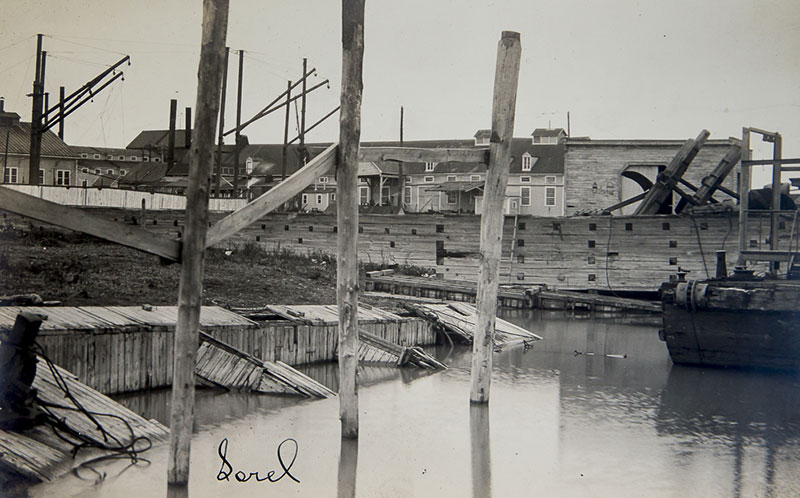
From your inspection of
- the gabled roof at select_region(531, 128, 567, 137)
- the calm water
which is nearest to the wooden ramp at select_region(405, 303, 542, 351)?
the calm water

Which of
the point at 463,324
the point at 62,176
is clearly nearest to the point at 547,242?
the point at 463,324

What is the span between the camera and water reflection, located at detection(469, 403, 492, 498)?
826 cm

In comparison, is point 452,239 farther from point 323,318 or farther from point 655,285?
point 323,318

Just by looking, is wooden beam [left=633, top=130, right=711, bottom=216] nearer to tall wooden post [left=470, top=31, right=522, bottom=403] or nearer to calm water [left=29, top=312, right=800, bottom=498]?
calm water [left=29, top=312, right=800, bottom=498]

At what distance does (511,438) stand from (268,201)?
4.83m

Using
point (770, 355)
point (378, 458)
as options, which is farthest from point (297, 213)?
point (378, 458)

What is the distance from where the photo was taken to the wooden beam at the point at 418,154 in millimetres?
9644

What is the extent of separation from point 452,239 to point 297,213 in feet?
27.1

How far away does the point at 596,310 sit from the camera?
99.8 ft

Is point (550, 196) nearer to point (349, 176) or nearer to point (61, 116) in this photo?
point (61, 116)

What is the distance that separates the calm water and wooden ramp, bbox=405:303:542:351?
3.49 meters

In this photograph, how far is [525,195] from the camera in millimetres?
61719

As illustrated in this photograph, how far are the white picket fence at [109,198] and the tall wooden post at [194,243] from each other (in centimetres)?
2288

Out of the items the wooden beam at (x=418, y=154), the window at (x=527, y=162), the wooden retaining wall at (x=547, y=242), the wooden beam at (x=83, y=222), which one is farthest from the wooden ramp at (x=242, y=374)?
the window at (x=527, y=162)
